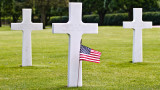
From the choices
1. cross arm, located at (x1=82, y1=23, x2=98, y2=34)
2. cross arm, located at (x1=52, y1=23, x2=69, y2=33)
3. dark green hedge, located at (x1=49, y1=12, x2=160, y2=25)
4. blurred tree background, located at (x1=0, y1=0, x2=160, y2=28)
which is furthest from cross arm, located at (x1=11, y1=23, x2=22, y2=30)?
dark green hedge, located at (x1=49, y1=12, x2=160, y2=25)

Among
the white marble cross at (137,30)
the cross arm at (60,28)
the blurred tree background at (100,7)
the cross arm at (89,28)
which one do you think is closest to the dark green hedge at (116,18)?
the blurred tree background at (100,7)

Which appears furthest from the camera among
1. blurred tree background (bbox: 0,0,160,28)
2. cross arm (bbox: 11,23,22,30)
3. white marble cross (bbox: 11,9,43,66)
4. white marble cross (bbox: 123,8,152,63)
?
blurred tree background (bbox: 0,0,160,28)

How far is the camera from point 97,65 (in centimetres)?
1141

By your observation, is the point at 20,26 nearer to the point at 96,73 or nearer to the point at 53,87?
the point at 96,73

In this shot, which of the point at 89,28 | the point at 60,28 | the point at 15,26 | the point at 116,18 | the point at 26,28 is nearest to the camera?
the point at 60,28

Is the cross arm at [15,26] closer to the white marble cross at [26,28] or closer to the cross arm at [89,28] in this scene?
the white marble cross at [26,28]

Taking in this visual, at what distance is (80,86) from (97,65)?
12.1 ft

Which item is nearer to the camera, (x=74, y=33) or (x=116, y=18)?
(x=74, y=33)

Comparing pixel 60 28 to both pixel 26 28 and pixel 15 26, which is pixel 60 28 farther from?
pixel 26 28

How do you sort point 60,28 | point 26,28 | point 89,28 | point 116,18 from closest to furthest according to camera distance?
point 60,28 → point 89,28 → point 26,28 → point 116,18

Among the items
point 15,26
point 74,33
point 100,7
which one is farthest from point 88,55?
point 100,7

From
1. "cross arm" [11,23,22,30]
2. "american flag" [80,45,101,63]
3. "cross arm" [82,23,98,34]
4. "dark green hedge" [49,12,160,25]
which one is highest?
"cross arm" [82,23,98,34]

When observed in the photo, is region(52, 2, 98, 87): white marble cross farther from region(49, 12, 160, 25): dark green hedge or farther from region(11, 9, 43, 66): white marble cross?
region(49, 12, 160, 25): dark green hedge

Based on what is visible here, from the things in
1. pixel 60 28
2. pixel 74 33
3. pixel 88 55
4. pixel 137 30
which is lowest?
pixel 88 55
